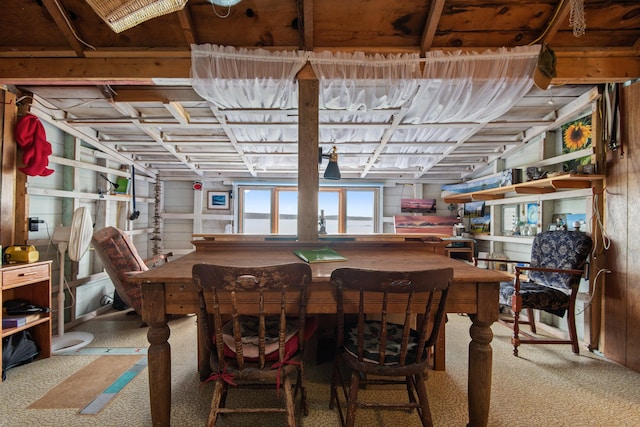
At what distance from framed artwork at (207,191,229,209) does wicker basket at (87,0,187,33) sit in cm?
445

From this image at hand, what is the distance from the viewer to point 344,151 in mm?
4578

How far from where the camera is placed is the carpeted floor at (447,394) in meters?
1.69

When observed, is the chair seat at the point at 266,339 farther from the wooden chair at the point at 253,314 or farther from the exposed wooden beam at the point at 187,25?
the exposed wooden beam at the point at 187,25

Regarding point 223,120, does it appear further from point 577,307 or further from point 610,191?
point 577,307

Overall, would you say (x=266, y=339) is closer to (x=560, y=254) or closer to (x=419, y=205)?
(x=560, y=254)

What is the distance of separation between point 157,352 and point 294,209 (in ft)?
16.1

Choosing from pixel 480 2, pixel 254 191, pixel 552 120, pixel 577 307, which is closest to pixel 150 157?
pixel 254 191

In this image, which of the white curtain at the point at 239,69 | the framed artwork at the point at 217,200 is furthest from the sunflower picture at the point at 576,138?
the framed artwork at the point at 217,200

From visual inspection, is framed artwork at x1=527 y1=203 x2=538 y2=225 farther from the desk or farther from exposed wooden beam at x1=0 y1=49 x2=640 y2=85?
the desk

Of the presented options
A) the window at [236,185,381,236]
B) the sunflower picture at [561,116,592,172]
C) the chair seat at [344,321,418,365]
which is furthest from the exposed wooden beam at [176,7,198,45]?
the window at [236,185,381,236]

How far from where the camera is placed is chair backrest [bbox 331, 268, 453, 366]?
118cm

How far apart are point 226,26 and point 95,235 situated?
2.51m

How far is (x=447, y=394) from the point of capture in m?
1.94

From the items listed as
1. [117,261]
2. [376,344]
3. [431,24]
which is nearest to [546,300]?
[376,344]
